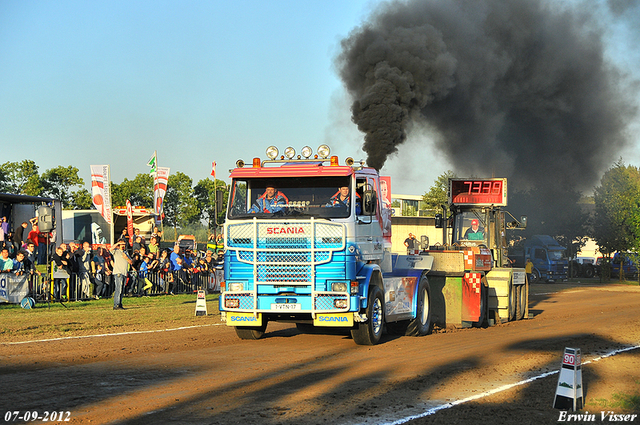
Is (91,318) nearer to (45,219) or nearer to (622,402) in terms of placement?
(45,219)

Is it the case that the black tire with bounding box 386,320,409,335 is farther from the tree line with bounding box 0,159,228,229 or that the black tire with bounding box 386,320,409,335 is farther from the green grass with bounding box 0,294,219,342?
the tree line with bounding box 0,159,228,229

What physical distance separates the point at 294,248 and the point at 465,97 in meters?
16.5

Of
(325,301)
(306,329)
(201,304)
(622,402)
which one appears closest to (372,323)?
(325,301)

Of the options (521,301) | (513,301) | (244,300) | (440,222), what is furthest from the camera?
(440,222)

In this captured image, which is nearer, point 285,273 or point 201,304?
point 285,273

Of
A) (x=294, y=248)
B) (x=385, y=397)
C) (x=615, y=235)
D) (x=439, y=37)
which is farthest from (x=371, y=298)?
(x=615, y=235)

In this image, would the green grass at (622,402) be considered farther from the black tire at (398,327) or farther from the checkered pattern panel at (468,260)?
the checkered pattern panel at (468,260)

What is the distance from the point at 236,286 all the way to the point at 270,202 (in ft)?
5.21

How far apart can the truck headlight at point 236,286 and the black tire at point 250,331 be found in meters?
1.17

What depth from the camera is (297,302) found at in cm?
1081

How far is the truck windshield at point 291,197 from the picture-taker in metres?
11.1

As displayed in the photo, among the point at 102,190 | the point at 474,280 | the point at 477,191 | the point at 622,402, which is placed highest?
the point at 102,190

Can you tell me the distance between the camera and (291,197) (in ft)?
37.4

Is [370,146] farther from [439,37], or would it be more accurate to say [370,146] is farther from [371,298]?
[371,298]
